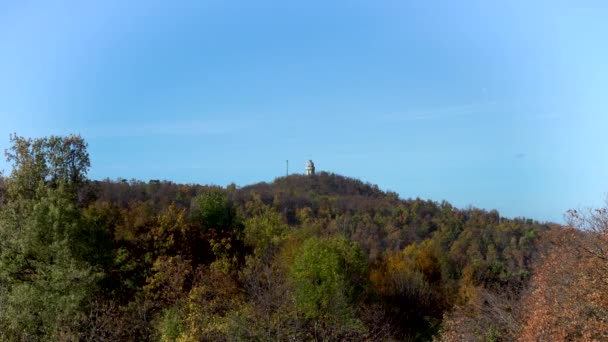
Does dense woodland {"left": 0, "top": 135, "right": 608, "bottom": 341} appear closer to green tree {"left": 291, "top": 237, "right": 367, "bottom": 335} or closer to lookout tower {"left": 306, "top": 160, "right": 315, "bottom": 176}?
green tree {"left": 291, "top": 237, "right": 367, "bottom": 335}

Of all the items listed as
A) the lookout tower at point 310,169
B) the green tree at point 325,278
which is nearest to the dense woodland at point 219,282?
the green tree at point 325,278

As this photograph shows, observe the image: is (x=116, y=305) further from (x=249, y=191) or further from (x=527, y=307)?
(x=249, y=191)

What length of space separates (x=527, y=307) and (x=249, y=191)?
79440 millimetres

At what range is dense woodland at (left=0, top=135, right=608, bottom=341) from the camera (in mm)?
19562

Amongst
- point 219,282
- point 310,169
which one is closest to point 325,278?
point 219,282

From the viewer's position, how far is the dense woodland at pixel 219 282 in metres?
19.6

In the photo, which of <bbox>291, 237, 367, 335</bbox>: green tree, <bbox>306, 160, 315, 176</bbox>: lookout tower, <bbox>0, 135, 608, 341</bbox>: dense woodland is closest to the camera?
<bbox>0, 135, 608, 341</bbox>: dense woodland

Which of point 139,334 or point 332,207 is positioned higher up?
point 332,207

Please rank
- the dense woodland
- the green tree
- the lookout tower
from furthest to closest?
the lookout tower
the green tree
the dense woodland

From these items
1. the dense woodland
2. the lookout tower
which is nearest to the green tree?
the dense woodland

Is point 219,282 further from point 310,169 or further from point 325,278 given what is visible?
point 310,169

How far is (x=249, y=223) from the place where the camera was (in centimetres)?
4731

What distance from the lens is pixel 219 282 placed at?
26047mm

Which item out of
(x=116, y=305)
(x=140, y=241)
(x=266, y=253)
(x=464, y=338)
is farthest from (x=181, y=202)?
(x=464, y=338)
